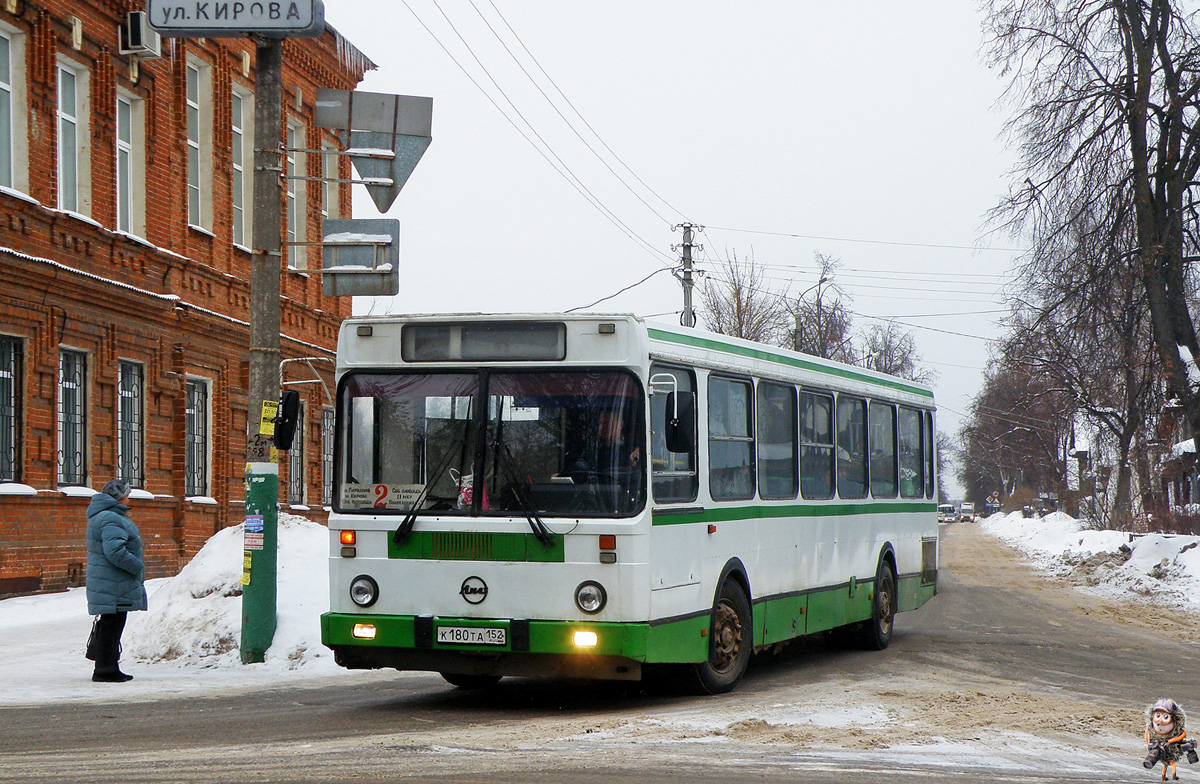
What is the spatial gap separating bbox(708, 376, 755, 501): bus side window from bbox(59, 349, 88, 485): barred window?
38.6 feet

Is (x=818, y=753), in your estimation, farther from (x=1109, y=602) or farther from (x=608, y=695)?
(x=1109, y=602)

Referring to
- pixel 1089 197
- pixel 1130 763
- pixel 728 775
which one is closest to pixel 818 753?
pixel 728 775

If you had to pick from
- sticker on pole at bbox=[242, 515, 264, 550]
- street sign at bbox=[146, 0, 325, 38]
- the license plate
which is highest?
street sign at bbox=[146, 0, 325, 38]

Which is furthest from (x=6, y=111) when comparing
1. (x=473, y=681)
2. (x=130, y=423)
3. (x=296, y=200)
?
(x=473, y=681)

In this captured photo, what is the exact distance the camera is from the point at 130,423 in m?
22.6

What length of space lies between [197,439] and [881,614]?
44.3 ft

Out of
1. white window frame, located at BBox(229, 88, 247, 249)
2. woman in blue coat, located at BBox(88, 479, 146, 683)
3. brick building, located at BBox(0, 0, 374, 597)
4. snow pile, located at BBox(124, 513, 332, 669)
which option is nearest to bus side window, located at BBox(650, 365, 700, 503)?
snow pile, located at BBox(124, 513, 332, 669)

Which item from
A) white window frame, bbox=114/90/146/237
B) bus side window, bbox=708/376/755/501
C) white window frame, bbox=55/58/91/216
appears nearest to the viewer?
bus side window, bbox=708/376/755/501

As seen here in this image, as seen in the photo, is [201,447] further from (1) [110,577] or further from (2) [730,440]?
(2) [730,440]

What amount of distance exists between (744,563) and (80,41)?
14.0 meters

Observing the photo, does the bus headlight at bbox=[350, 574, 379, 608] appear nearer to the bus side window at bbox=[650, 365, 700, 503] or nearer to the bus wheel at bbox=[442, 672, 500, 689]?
the bus wheel at bbox=[442, 672, 500, 689]

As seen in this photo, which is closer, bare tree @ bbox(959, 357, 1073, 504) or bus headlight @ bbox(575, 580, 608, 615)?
bus headlight @ bbox(575, 580, 608, 615)

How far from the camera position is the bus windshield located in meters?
10.1

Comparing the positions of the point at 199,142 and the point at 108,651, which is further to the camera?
the point at 199,142
